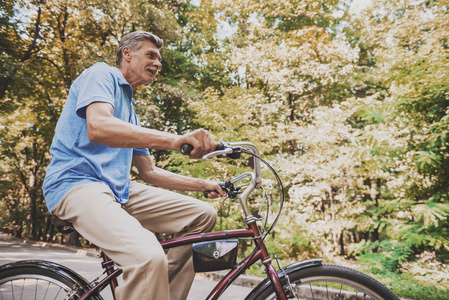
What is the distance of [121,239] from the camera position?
1335mm

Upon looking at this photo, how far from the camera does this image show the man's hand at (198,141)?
4.32 feet

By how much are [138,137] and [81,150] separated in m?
0.42

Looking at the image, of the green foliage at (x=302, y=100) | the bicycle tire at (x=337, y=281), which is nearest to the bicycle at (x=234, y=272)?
the bicycle tire at (x=337, y=281)

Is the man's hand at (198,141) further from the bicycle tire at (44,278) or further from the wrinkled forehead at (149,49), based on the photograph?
the bicycle tire at (44,278)

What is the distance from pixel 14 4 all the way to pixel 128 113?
11951 millimetres

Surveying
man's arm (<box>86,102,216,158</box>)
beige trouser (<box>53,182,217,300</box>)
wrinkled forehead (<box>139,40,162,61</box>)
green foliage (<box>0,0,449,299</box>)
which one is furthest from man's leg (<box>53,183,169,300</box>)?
green foliage (<box>0,0,449,299</box>)

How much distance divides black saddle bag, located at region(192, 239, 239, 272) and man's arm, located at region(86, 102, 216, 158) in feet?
1.76

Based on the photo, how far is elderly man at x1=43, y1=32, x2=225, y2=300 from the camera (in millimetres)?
1322

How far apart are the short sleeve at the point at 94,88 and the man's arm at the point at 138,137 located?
10 cm

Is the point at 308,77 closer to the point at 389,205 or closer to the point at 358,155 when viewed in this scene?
the point at 358,155

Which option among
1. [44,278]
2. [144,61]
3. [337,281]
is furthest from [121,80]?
[337,281]

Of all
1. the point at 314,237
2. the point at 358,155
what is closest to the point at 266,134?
the point at 358,155

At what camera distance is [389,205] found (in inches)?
255

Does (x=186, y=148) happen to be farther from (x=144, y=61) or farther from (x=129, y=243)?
(x=144, y=61)
